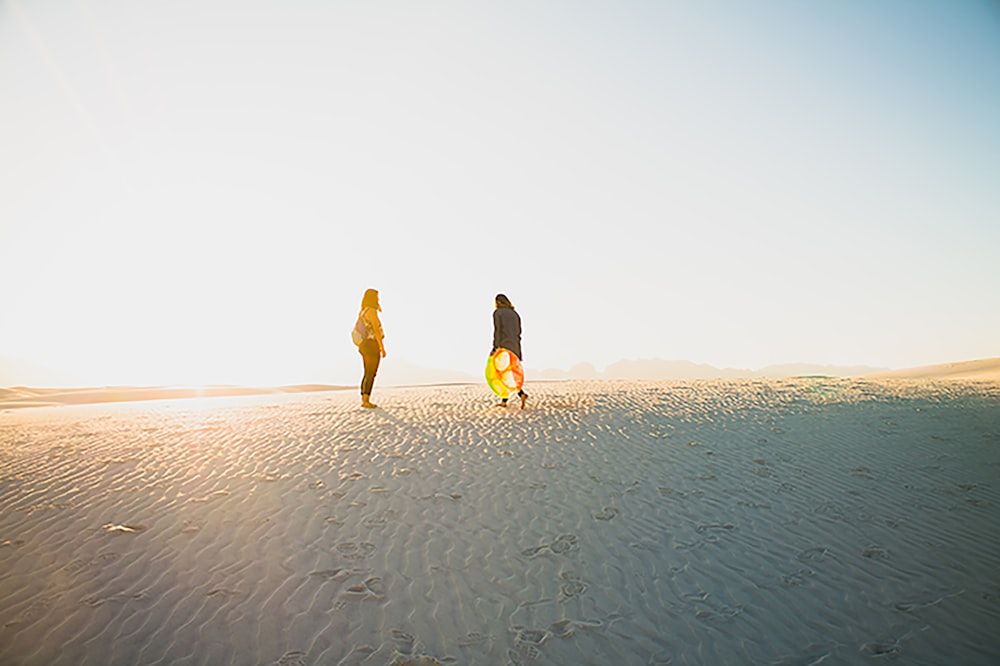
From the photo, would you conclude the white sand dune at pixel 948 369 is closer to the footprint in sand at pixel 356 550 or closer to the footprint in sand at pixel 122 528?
Answer: the footprint in sand at pixel 356 550

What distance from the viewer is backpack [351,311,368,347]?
11758mm

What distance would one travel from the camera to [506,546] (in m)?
5.39

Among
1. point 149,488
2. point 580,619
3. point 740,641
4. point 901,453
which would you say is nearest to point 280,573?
point 580,619

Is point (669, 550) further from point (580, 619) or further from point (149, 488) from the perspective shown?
point (149, 488)

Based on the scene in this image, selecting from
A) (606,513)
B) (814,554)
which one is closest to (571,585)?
(606,513)

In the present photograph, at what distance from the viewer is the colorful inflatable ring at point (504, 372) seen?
11531 millimetres

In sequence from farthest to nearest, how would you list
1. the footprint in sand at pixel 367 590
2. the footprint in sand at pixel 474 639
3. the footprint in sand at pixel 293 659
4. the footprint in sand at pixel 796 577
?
the footprint in sand at pixel 796 577 < the footprint in sand at pixel 367 590 < the footprint in sand at pixel 474 639 < the footprint in sand at pixel 293 659

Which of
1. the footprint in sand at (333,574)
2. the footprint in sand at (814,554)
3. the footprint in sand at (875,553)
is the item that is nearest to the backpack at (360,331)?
the footprint in sand at (333,574)

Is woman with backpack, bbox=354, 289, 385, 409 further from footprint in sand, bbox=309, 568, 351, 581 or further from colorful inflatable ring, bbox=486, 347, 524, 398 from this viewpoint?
footprint in sand, bbox=309, 568, 351, 581

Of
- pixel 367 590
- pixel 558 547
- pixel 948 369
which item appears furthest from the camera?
pixel 948 369

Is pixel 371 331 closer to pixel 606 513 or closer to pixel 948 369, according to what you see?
pixel 606 513

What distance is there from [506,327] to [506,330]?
0.07m

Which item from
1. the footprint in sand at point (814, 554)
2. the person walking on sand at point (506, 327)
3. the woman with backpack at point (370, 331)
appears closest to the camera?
the footprint in sand at point (814, 554)

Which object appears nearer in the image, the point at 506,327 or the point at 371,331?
the point at 506,327
